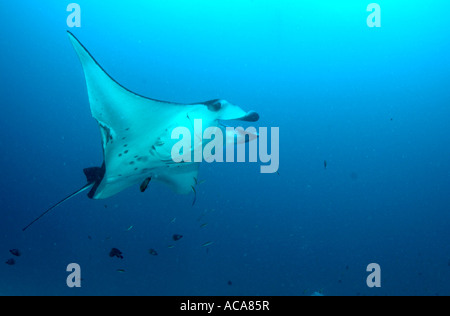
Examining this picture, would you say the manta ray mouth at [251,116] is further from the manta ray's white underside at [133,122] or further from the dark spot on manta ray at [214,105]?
the dark spot on manta ray at [214,105]

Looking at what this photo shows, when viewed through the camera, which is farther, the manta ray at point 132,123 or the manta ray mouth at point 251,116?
the manta ray mouth at point 251,116

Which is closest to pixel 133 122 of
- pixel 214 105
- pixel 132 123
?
pixel 132 123

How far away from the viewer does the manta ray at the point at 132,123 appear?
2.62 metres

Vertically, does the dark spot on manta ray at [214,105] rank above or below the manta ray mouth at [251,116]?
above

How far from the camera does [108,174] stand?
10.4 feet

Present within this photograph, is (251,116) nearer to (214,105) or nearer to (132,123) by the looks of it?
(214,105)

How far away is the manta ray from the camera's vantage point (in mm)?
2622

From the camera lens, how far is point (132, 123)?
2.88 meters

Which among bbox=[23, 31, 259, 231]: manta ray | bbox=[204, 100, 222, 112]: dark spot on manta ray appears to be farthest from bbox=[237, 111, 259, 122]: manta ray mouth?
bbox=[204, 100, 222, 112]: dark spot on manta ray

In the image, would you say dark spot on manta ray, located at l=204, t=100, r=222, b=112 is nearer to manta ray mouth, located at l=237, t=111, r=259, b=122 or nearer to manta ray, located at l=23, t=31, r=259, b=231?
manta ray, located at l=23, t=31, r=259, b=231

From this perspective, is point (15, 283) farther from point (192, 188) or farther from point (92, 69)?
point (92, 69)

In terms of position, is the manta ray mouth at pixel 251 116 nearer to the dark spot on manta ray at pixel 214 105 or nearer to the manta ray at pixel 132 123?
the manta ray at pixel 132 123

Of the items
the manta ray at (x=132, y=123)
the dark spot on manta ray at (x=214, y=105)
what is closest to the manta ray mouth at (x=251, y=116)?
the manta ray at (x=132, y=123)
